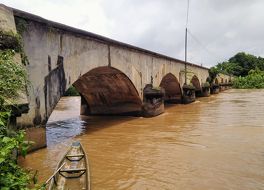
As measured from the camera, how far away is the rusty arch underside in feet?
43.0

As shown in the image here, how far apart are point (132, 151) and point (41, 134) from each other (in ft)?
7.93

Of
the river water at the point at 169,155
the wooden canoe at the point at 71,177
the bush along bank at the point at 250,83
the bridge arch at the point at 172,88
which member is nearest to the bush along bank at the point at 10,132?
the wooden canoe at the point at 71,177

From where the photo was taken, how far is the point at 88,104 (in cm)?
1648

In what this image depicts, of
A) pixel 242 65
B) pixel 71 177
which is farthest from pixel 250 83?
pixel 71 177

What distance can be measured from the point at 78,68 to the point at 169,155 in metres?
4.22

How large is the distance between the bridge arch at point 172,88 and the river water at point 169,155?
9.41 metres

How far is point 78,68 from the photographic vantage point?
30.9 feet

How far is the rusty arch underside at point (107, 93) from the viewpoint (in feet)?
43.0

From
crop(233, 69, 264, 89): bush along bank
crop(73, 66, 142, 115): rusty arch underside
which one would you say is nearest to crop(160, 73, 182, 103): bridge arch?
crop(73, 66, 142, 115): rusty arch underside

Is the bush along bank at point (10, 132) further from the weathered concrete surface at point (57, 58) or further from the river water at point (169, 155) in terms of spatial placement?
the river water at point (169, 155)

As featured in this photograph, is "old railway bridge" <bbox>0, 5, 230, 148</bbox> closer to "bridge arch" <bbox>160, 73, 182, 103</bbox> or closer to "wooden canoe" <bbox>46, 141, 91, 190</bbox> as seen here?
"wooden canoe" <bbox>46, 141, 91, 190</bbox>

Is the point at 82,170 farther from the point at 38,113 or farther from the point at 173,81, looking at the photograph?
the point at 173,81

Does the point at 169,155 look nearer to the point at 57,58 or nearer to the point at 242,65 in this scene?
the point at 57,58

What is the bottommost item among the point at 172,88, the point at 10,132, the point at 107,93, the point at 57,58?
the point at 10,132
